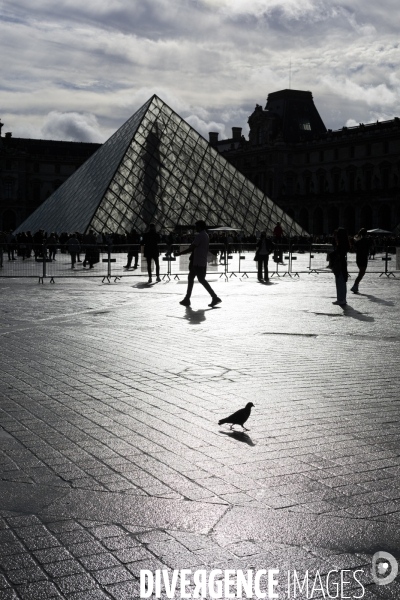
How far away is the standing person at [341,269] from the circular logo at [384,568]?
1037cm

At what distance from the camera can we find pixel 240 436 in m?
4.47

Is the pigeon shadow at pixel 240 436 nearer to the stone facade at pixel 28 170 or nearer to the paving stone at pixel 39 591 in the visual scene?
the paving stone at pixel 39 591

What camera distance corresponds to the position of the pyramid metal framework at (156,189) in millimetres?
40938

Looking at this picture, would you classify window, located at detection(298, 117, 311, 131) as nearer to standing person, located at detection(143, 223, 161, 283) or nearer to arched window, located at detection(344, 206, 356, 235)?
arched window, located at detection(344, 206, 356, 235)

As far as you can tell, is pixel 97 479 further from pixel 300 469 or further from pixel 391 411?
pixel 391 411

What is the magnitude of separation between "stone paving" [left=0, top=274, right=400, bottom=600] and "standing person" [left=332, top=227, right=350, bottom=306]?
14.6ft

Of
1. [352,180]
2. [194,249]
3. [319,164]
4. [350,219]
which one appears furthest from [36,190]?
[194,249]

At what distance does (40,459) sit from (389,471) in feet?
5.56

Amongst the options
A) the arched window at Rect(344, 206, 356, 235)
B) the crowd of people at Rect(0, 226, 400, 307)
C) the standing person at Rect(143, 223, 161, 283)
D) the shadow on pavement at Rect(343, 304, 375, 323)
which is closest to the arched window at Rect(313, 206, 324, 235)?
the arched window at Rect(344, 206, 356, 235)

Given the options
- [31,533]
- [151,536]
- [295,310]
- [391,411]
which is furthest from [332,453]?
[295,310]

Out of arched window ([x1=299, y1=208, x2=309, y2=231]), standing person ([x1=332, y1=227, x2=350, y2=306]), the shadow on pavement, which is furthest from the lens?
arched window ([x1=299, y1=208, x2=309, y2=231])

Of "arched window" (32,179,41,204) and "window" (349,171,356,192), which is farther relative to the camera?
"arched window" (32,179,41,204)

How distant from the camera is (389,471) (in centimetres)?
383

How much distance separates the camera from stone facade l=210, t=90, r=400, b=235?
74.4 meters
